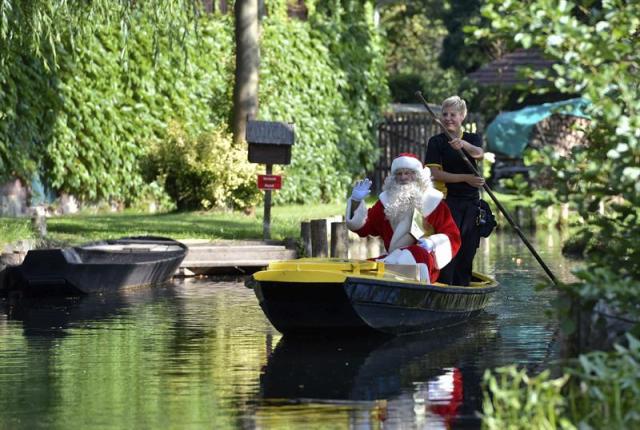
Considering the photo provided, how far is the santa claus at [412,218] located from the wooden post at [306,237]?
708 cm

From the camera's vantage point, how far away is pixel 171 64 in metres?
28.8

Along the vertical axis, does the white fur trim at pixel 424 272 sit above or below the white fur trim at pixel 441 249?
below

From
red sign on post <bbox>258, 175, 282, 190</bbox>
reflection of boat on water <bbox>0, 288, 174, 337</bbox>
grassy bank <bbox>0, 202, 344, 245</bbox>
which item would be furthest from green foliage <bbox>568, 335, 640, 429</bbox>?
red sign on post <bbox>258, 175, 282, 190</bbox>

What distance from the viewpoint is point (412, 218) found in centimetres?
1480

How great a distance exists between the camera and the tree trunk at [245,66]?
28.5 meters

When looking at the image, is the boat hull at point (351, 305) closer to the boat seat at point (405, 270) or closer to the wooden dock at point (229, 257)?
the boat seat at point (405, 270)

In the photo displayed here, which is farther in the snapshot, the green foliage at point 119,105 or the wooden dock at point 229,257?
the green foliage at point 119,105

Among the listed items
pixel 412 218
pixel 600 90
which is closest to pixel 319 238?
pixel 412 218

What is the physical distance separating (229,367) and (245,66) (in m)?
16.5

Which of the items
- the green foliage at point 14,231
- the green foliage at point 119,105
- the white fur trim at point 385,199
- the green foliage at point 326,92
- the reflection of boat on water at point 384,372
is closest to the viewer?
the reflection of boat on water at point 384,372

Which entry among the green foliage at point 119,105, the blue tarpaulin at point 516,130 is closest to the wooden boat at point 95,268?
the green foliage at point 119,105

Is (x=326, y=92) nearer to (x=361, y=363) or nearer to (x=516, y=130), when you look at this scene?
(x=516, y=130)

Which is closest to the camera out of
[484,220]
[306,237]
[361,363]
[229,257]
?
[361,363]

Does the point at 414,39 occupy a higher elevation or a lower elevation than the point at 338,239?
higher
